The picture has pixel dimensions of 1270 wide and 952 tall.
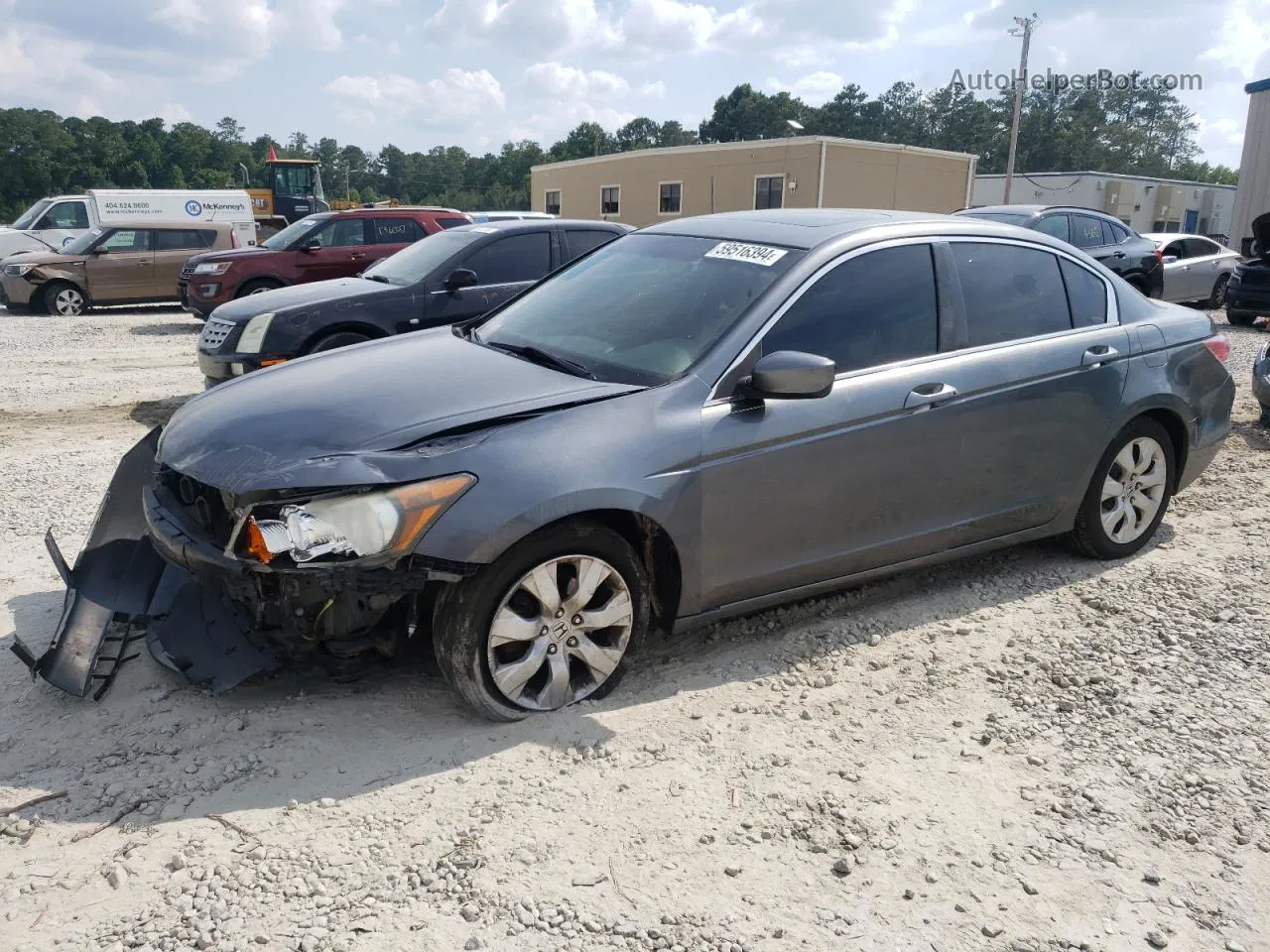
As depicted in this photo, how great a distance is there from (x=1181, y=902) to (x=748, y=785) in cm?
122

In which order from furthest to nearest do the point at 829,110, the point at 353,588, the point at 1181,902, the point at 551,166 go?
the point at 829,110
the point at 551,166
the point at 353,588
the point at 1181,902

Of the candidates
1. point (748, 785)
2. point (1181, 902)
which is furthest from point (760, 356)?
point (1181, 902)

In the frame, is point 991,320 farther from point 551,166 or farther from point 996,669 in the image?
point 551,166

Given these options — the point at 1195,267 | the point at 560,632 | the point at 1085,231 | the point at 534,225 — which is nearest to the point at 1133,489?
the point at 560,632

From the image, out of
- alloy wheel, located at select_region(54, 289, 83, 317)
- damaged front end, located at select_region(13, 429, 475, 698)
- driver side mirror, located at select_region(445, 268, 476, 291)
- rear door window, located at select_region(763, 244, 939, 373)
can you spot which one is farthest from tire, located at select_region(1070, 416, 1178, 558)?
alloy wheel, located at select_region(54, 289, 83, 317)

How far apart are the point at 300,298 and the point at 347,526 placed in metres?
5.57

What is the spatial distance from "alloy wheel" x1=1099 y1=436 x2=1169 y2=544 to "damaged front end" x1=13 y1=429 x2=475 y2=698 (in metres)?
3.42

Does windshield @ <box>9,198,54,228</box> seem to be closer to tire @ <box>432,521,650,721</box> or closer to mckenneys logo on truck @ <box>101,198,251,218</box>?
mckenneys logo on truck @ <box>101,198,251,218</box>

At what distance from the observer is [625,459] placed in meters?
3.36

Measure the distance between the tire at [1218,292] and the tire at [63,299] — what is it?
19.4 m

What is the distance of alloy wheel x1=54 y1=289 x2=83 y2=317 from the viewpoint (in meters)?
16.4

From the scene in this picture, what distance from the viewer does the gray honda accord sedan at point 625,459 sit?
10.2ft

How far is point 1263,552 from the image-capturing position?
5219 mm

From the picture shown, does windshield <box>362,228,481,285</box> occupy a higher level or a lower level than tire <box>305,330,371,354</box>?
higher
